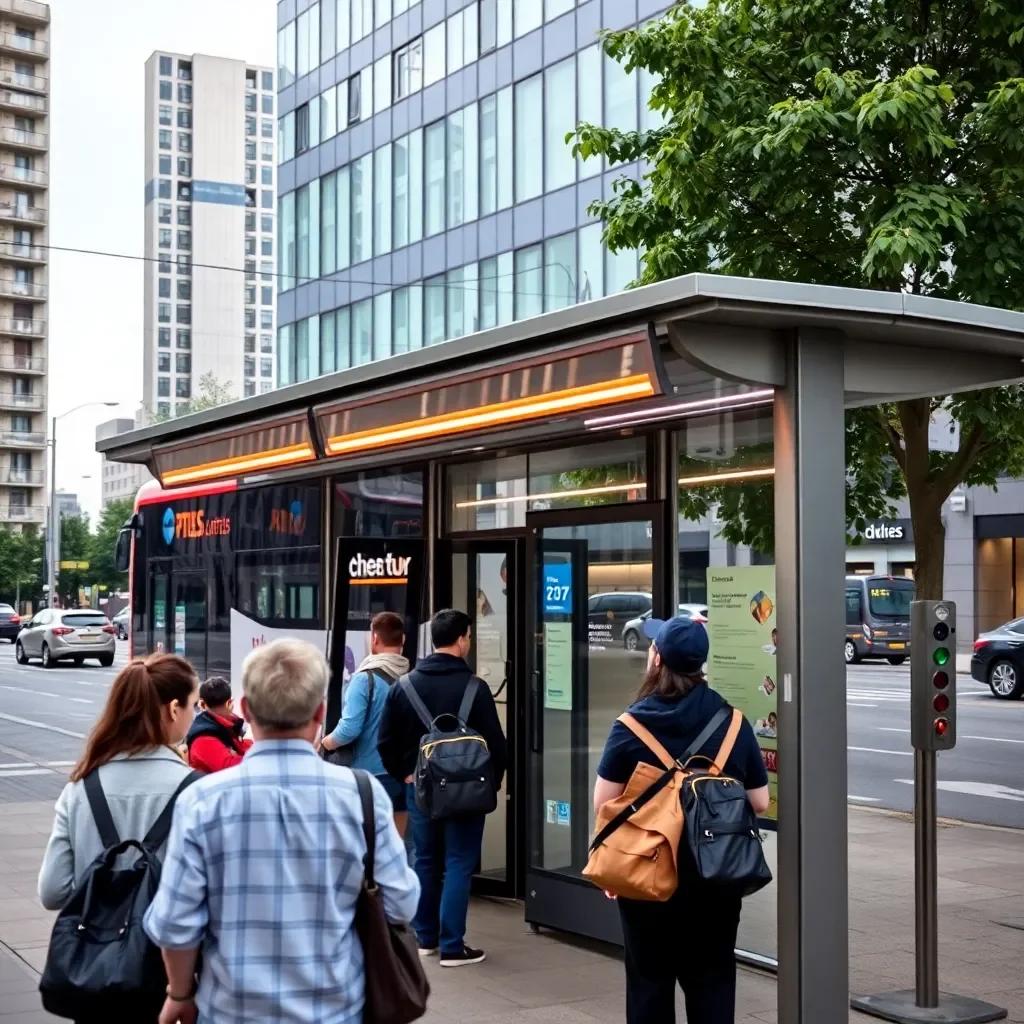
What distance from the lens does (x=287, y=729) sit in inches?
131

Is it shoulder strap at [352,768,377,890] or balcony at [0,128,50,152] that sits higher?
balcony at [0,128,50,152]

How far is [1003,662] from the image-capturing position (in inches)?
1014

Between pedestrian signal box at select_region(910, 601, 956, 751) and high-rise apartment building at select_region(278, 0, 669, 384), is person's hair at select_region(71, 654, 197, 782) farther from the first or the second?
high-rise apartment building at select_region(278, 0, 669, 384)

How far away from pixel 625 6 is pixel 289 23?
708 inches

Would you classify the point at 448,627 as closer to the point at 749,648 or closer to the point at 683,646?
the point at 749,648

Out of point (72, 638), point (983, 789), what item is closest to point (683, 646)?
point (983, 789)

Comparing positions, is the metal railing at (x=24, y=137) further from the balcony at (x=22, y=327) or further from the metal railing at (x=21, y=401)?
the metal railing at (x=21, y=401)

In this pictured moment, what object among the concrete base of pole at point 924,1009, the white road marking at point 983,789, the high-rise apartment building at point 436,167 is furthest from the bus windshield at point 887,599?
the concrete base of pole at point 924,1009

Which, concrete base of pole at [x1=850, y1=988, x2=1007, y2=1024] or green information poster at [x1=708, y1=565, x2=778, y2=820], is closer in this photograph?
concrete base of pole at [x1=850, y1=988, x2=1007, y2=1024]

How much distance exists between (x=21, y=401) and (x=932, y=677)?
98815mm

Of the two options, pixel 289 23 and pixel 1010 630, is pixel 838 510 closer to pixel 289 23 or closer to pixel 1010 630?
pixel 1010 630

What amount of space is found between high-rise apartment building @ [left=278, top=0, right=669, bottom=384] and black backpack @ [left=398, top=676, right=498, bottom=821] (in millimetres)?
23820

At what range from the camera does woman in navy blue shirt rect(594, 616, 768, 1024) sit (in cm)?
464

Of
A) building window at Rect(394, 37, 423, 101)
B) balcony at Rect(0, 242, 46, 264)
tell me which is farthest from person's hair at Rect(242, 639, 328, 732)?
balcony at Rect(0, 242, 46, 264)
